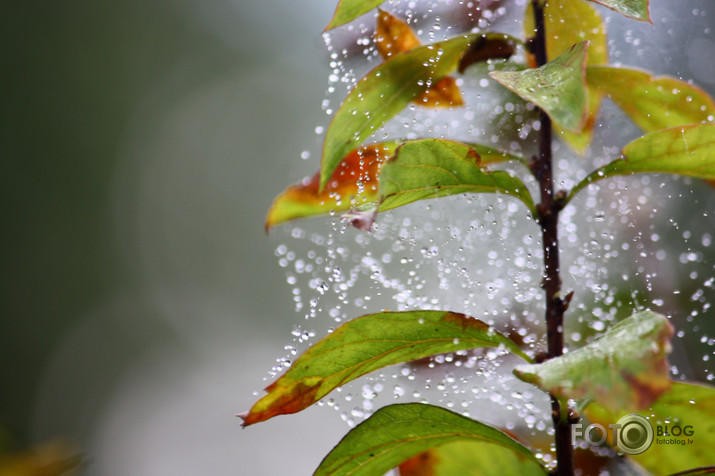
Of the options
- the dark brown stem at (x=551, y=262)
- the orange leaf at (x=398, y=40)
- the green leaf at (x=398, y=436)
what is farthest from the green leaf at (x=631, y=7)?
the green leaf at (x=398, y=436)

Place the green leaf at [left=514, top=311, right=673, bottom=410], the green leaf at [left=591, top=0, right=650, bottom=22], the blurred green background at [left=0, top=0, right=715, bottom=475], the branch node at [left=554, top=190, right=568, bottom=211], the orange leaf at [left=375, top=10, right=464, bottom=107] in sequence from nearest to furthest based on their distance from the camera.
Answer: the green leaf at [left=514, top=311, right=673, bottom=410] < the green leaf at [left=591, top=0, right=650, bottom=22] < the branch node at [left=554, top=190, right=568, bottom=211] < the orange leaf at [left=375, top=10, right=464, bottom=107] < the blurred green background at [left=0, top=0, right=715, bottom=475]

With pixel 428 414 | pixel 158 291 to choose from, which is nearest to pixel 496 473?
pixel 428 414

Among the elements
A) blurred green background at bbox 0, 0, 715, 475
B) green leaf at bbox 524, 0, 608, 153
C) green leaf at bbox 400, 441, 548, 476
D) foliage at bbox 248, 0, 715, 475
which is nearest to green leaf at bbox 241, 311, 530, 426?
foliage at bbox 248, 0, 715, 475

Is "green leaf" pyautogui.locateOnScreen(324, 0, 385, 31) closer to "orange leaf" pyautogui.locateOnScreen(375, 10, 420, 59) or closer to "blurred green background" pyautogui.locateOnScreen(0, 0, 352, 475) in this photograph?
"orange leaf" pyautogui.locateOnScreen(375, 10, 420, 59)

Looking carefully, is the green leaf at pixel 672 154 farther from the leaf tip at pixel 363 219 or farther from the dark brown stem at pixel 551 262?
the leaf tip at pixel 363 219

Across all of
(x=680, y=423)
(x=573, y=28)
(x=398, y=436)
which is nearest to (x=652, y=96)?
(x=573, y=28)
